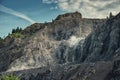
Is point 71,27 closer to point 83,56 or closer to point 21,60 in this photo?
point 21,60

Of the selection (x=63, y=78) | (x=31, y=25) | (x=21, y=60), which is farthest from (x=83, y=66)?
(x=31, y=25)

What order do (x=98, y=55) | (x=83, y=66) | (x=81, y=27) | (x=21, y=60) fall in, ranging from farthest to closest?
(x=81, y=27), (x=21, y=60), (x=98, y=55), (x=83, y=66)

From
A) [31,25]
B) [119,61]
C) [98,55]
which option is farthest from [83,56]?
[31,25]

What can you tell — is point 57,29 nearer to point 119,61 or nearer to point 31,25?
point 31,25

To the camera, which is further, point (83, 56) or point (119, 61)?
point (83, 56)

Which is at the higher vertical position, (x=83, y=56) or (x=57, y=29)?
(x=57, y=29)

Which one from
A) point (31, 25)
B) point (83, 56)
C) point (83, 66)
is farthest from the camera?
point (31, 25)
